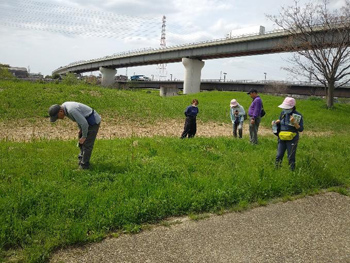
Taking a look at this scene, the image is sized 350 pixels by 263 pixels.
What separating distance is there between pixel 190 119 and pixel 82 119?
5.60m

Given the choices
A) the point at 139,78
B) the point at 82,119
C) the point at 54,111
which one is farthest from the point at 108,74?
the point at 54,111

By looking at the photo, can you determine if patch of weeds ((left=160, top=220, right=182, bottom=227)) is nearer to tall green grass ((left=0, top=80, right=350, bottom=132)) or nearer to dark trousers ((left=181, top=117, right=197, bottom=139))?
dark trousers ((left=181, top=117, right=197, bottom=139))

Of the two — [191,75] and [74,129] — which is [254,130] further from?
[191,75]

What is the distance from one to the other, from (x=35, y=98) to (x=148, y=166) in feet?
39.2

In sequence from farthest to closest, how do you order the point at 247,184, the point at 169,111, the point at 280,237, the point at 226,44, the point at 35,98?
the point at 226,44, the point at 169,111, the point at 35,98, the point at 247,184, the point at 280,237

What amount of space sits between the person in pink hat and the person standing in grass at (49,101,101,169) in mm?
3786

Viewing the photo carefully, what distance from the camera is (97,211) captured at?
3.72 metres

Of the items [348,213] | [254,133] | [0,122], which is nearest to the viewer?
[348,213]

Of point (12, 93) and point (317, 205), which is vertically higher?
point (12, 93)

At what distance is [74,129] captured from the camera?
12.0 metres

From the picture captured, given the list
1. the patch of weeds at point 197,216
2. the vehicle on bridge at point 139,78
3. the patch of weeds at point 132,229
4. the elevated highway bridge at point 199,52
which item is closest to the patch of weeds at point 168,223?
the patch of weeds at point 197,216

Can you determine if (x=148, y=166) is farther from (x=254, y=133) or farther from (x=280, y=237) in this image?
(x=254, y=133)

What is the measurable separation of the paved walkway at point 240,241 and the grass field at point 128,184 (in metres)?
0.23

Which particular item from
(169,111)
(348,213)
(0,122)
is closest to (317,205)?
(348,213)
